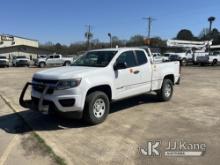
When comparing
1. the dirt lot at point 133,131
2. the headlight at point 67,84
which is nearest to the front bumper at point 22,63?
the dirt lot at point 133,131

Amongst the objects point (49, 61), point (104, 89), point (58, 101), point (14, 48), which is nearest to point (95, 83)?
point (104, 89)

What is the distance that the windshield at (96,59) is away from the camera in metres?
7.96

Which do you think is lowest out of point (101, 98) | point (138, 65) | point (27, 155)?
point (27, 155)

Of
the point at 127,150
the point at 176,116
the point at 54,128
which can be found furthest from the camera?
the point at 176,116

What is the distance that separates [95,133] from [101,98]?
1056 millimetres

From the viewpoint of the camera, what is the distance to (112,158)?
16.8 ft

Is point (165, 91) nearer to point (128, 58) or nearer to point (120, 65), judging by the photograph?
point (128, 58)

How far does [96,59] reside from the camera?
827 centimetres

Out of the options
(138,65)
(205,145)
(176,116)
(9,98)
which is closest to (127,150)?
(205,145)

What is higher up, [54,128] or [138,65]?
[138,65]

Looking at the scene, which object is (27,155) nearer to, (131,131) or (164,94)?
(131,131)

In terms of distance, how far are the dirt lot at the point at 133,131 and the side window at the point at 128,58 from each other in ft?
4.57

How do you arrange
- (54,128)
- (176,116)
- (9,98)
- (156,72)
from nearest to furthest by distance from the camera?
(54,128)
(176,116)
(156,72)
(9,98)

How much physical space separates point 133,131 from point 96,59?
2538 millimetres
